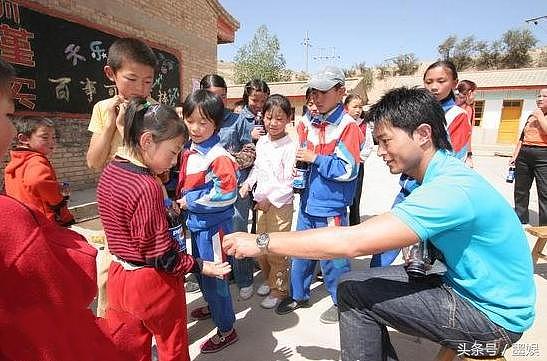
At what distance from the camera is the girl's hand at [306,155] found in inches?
95.8

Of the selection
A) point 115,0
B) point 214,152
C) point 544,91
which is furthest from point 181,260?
point 115,0

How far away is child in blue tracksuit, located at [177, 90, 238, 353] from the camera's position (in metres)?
2.10

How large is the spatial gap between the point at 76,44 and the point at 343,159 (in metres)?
5.69

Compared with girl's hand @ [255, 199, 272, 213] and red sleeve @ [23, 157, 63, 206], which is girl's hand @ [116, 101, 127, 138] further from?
girl's hand @ [255, 199, 272, 213]

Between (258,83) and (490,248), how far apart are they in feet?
9.44

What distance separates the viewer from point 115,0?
6.68 metres

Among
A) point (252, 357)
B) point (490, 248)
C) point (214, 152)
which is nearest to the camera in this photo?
point (490, 248)

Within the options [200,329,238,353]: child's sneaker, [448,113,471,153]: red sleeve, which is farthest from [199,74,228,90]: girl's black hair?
[200,329,238,353]: child's sneaker

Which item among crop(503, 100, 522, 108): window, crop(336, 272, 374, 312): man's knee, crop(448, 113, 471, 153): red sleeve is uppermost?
crop(503, 100, 522, 108): window

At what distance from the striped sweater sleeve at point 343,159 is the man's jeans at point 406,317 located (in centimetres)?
81

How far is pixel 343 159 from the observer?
243cm

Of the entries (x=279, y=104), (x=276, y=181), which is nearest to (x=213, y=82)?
(x=279, y=104)

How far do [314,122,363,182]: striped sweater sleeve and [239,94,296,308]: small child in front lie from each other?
0.46 m

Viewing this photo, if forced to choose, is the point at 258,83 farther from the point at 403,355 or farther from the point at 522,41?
the point at 522,41
